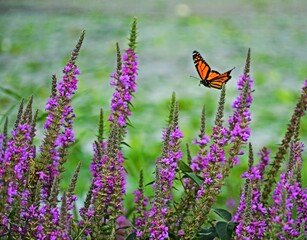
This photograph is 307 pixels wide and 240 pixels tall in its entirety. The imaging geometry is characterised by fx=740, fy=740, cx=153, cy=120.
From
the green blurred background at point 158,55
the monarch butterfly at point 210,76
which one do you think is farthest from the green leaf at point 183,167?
the green blurred background at point 158,55

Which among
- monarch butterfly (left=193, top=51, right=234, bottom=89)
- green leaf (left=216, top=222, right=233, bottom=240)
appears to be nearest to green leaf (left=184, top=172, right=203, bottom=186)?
green leaf (left=216, top=222, right=233, bottom=240)

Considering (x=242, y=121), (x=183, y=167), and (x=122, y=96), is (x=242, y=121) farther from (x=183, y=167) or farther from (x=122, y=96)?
(x=122, y=96)

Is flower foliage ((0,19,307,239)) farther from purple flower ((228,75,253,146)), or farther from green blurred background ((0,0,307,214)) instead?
green blurred background ((0,0,307,214))

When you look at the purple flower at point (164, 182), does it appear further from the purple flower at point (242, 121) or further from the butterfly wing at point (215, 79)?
the butterfly wing at point (215, 79)

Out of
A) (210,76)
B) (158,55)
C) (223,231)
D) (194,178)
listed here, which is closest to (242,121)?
(194,178)

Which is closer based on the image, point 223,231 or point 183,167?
point 223,231

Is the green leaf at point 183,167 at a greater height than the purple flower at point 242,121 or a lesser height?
lesser

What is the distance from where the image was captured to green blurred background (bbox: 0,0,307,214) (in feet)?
23.7

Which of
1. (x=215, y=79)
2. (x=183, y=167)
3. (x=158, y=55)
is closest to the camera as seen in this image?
(x=183, y=167)

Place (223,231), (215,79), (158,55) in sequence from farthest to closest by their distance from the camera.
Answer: (158,55), (215,79), (223,231)

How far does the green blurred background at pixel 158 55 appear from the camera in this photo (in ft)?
23.7

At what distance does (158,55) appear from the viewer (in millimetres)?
10898

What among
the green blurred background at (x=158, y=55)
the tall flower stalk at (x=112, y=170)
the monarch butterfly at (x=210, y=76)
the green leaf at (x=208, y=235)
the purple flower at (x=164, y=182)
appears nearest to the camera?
the purple flower at (x=164, y=182)

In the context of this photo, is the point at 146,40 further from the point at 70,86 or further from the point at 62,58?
the point at 70,86
